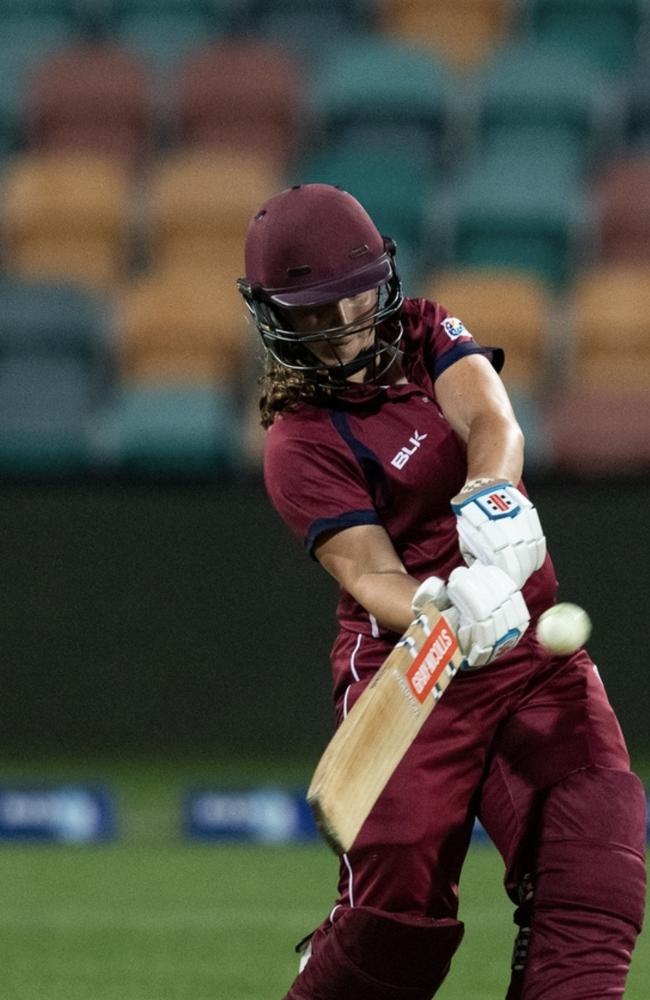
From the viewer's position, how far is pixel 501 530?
125 inches

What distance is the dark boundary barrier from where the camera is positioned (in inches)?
298

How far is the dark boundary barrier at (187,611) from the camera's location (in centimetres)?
757

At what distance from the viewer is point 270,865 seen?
6.48 m

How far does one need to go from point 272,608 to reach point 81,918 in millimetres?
2215

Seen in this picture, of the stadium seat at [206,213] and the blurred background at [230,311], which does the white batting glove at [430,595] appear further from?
the stadium seat at [206,213]

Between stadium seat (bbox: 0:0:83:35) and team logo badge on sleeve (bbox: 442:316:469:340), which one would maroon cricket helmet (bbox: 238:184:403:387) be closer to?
team logo badge on sleeve (bbox: 442:316:469:340)

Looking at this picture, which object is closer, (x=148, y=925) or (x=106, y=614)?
(x=148, y=925)

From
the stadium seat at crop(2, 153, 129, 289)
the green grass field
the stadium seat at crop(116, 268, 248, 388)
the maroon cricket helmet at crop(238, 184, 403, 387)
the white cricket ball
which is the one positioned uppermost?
the maroon cricket helmet at crop(238, 184, 403, 387)

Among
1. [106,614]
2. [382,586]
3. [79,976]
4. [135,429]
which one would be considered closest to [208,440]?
[135,429]

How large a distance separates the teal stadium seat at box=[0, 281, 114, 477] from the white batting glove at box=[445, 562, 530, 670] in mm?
5306

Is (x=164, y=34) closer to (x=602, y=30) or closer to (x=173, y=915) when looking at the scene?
(x=602, y=30)

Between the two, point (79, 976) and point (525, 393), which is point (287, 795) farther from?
point (525, 393)

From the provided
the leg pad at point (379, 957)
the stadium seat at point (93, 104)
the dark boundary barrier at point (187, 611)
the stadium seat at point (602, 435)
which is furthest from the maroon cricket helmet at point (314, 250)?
the stadium seat at point (93, 104)

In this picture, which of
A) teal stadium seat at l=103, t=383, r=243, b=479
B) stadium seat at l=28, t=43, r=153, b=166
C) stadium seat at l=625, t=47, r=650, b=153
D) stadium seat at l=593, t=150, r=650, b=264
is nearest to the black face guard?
teal stadium seat at l=103, t=383, r=243, b=479
